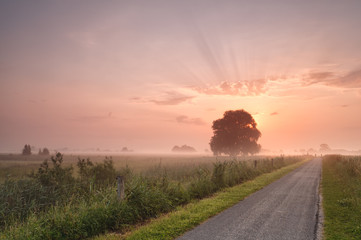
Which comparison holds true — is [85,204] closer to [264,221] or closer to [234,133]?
[264,221]

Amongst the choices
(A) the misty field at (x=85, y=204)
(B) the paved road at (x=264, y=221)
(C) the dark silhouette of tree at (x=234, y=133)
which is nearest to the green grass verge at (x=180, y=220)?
(B) the paved road at (x=264, y=221)

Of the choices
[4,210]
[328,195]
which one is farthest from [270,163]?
[4,210]

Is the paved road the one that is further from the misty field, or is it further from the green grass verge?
the misty field

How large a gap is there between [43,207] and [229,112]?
65286 mm

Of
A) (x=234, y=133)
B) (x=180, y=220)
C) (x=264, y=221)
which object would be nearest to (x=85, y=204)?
(x=180, y=220)

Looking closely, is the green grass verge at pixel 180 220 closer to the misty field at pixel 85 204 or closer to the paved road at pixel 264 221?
the paved road at pixel 264 221

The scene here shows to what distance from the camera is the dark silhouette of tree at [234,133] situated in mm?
69750

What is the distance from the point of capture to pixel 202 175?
14648 millimetres

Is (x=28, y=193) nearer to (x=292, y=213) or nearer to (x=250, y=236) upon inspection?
(x=250, y=236)

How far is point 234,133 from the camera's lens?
6944 centimetres

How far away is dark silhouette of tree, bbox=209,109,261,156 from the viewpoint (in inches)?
2746

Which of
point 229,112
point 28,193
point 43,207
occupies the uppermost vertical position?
point 229,112

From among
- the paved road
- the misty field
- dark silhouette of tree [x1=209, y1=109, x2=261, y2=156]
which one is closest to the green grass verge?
the paved road

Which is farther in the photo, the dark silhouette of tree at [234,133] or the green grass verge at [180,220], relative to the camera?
the dark silhouette of tree at [234,133]
